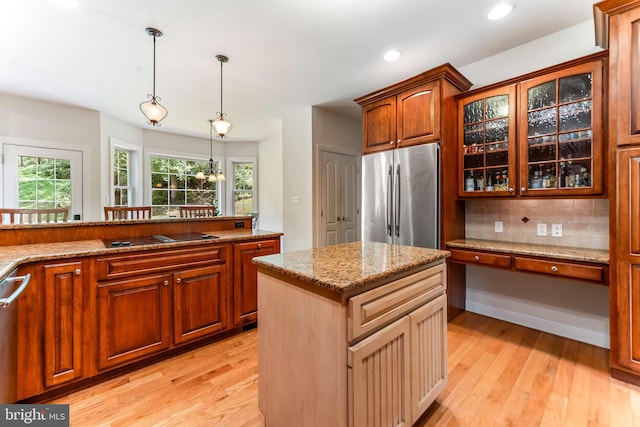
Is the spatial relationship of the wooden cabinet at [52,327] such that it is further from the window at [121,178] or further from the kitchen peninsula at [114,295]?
the window at [121,178]

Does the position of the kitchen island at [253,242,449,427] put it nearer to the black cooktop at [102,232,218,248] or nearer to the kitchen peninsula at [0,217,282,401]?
the kitchen peninsula at [0,217,282,401]

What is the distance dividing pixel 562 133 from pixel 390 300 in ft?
6.99

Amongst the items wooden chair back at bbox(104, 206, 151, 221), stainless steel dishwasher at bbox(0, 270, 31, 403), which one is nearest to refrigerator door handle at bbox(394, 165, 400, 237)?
stainless steel dishwasher at bbox(0, 270, 31, 403)

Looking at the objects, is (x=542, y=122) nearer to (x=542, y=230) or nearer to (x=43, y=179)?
(x=542, y=230)

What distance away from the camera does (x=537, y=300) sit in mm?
2604

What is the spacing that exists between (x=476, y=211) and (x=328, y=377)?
253 centimetres

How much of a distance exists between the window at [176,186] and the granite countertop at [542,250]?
5.40 meters

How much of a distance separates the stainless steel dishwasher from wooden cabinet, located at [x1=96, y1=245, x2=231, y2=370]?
373 millimetres

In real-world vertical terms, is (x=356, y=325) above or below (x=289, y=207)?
below

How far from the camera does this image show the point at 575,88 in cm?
213

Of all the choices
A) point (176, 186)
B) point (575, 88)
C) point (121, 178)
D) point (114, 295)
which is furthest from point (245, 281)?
point (176, 186)

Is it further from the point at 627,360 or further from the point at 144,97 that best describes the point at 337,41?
the point at 627,360

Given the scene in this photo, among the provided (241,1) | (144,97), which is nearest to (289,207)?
(144,97)

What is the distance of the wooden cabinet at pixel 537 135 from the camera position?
6.77 feet
